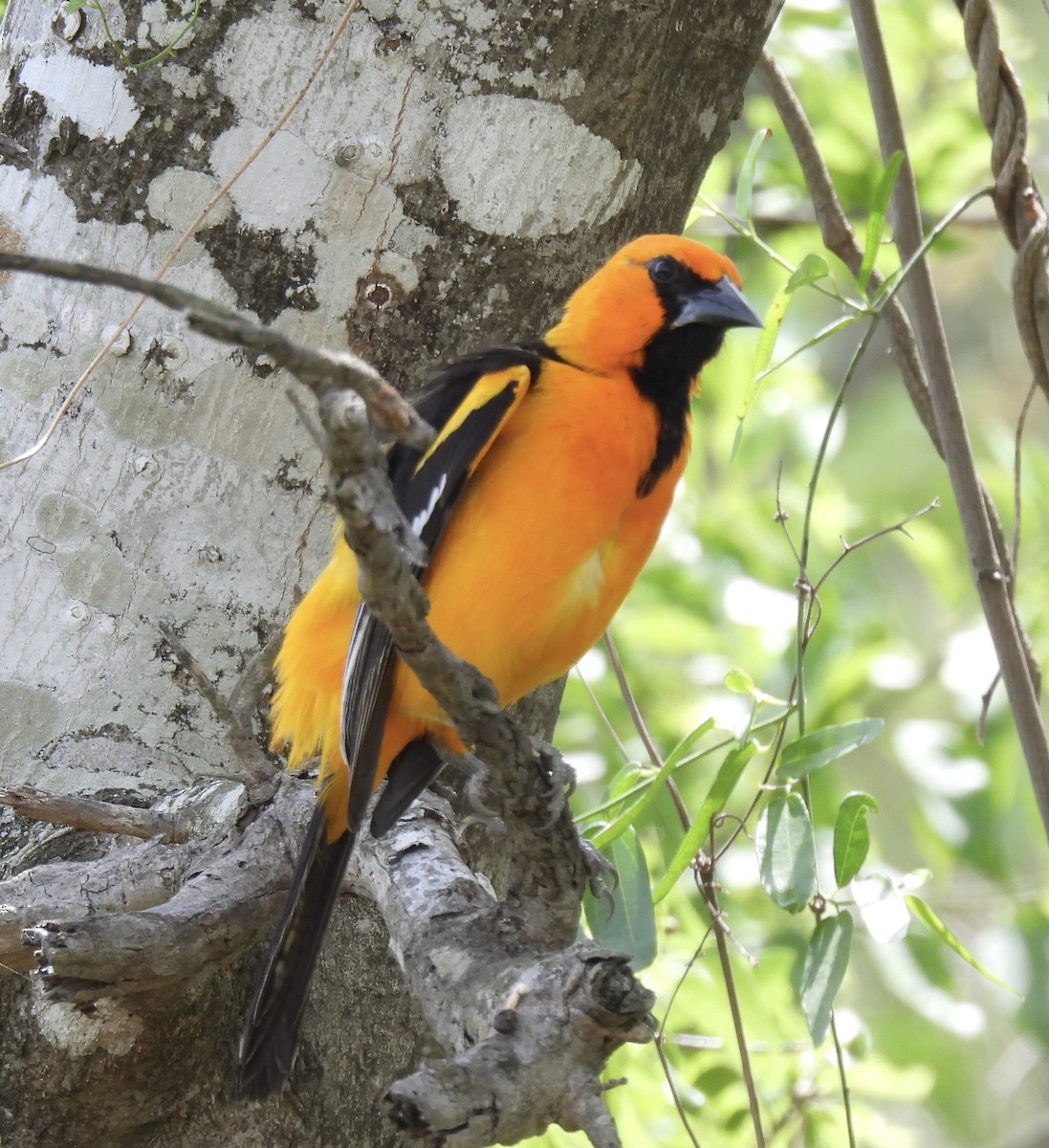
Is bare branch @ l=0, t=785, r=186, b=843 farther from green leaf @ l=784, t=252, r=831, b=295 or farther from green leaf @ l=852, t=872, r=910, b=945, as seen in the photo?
green leaf @ l=784, t=252, r=831, b=295

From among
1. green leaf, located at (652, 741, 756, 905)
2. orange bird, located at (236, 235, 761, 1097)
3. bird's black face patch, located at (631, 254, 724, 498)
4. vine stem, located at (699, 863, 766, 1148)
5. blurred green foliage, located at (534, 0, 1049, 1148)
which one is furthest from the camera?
blurred green foliage, located at (534, 0, 1049, 1148)

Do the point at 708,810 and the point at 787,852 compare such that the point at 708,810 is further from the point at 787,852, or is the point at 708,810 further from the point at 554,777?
the point at 554,777

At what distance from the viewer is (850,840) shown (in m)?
2.60

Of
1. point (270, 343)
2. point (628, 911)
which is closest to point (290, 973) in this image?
point (628, 911)

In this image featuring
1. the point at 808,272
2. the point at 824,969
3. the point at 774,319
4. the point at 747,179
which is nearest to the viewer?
the point at 824,969

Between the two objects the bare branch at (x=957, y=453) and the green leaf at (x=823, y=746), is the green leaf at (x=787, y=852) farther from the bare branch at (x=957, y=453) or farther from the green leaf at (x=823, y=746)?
the bare branch at (x=957, y=453)

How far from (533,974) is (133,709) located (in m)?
1.18

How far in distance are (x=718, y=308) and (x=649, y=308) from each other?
20 centimetres

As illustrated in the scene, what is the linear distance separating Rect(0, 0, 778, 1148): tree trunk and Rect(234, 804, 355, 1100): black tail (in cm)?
16

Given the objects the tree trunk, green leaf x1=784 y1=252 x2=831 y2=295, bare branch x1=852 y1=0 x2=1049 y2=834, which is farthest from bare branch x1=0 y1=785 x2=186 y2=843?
bare branch x1=852 y1=0 x2=1049 y2=834

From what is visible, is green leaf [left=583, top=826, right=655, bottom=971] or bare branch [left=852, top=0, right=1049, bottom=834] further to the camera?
bare branch [left=852, top=0, right=1049, bottom=834]

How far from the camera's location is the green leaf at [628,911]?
2.74 m

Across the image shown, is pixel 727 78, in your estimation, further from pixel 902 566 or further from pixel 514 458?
pixel 902 566

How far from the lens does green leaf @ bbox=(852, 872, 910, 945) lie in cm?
264
